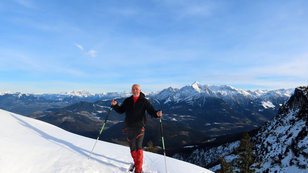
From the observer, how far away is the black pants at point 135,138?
24.7 feet

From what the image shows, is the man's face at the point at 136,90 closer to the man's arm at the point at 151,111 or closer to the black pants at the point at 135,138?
the man's arm at the point at 151,111

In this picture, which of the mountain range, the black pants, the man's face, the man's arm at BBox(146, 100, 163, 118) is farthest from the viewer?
the mountain range

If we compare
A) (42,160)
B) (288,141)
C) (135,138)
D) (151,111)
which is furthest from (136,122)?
(288,141)

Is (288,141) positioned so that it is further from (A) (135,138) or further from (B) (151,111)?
(A) (135,138)

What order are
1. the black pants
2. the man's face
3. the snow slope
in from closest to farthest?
1. the snow slope
2. the black pants
3. the man's face

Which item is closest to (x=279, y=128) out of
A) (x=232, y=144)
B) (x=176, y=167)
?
(x=232, y=144)

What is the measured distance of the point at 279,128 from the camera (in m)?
75.6

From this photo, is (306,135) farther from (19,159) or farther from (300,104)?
(19,159)

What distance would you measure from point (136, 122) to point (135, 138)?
68cm

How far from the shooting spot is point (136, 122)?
7691 mm

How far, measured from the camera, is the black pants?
24.7 ft

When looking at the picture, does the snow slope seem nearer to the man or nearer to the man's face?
the man

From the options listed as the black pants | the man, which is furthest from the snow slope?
the black pants

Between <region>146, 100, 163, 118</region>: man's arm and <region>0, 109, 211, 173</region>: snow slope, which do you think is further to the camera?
<region>146, 100, 163, 118</region>: man's arm
